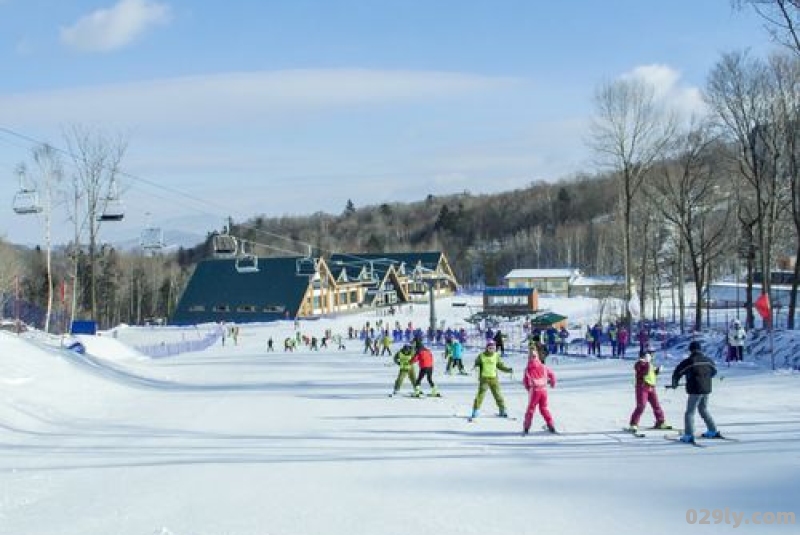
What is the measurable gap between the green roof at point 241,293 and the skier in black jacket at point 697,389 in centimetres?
6777

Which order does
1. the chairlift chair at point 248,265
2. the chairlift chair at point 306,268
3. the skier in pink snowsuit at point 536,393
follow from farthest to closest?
1. the chairlift chair at point 306,268
2. the chairlift chair at point 248,265
3. the skier in pink snowsuit at point 536,393

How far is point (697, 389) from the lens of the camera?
37.8ft

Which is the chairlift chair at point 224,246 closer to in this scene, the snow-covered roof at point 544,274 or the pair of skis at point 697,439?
the pair of skis at point 697,439

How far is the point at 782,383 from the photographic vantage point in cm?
1895

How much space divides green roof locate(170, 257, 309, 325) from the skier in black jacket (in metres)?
67.8

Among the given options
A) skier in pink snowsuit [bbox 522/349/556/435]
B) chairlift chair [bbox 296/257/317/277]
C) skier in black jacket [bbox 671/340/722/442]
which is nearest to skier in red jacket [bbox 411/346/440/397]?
skier in pink snowsuit [bbox 522/349/556/435]

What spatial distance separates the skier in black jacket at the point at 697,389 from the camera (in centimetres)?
1147

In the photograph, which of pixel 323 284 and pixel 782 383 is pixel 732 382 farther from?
pixel 323 284

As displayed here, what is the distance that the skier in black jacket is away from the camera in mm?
11469

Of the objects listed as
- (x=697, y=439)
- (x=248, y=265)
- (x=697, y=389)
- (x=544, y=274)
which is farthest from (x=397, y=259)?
(x=697, y=389)

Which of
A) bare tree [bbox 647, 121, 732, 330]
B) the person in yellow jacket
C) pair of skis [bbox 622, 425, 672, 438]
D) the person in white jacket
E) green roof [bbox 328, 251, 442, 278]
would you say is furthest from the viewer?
green roof [bbox 328, 251, 442, 278]

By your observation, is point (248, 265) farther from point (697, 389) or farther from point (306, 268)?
point (697, 389)

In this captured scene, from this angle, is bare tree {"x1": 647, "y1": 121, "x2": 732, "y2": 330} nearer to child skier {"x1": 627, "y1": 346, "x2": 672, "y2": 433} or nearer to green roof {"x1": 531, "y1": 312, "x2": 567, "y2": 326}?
green roof {"x1": 531, "y1": 312, "x2": 567, "y2": 326}

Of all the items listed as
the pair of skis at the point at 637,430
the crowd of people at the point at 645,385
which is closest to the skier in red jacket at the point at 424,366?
the crowd of people at the point at 645,385
